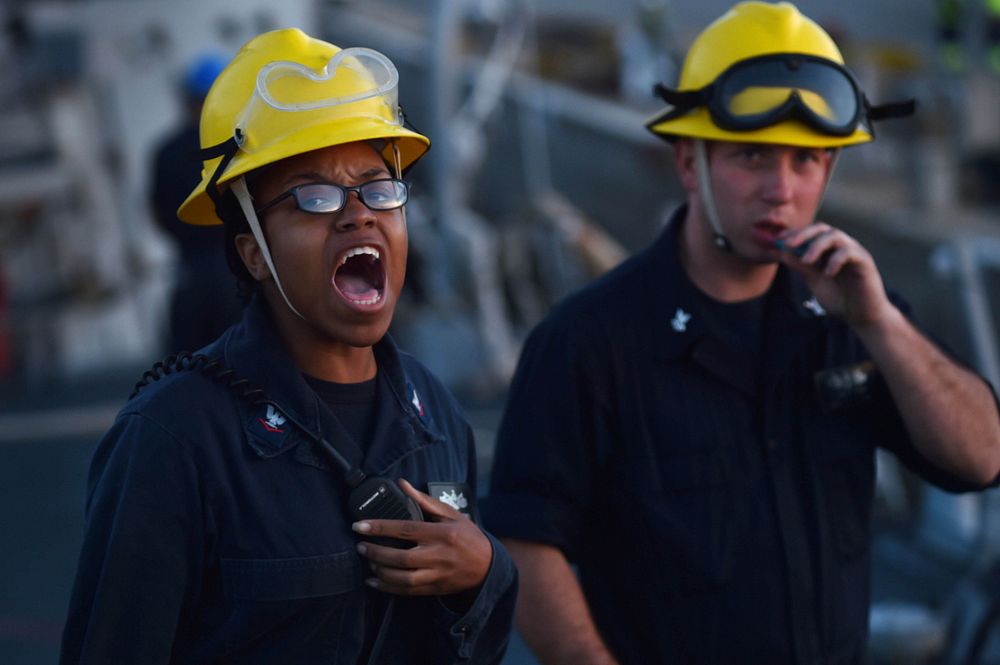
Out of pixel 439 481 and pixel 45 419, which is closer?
pixel 439 481

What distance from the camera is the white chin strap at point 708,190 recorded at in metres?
3.23

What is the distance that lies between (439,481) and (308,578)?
1.15 ft

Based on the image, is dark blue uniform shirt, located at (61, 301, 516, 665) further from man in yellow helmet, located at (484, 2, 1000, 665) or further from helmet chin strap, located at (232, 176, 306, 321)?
man in yellow helmet, located at (484, 2, 1000, 665)

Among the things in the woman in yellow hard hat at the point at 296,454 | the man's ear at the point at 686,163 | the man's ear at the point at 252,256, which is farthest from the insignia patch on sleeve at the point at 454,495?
the man's ear at the point at 686,163

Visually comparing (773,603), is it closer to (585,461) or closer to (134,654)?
(585,461)

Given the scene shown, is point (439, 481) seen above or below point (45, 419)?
above

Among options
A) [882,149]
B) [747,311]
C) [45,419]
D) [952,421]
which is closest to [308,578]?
[747,311]

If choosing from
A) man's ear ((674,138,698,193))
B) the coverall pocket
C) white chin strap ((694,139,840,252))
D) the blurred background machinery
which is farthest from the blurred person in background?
the coverall pocket

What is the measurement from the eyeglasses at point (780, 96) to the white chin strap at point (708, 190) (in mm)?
92

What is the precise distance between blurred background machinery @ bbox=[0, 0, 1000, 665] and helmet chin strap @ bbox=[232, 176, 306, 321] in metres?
3.64

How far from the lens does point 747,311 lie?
10.7 feet

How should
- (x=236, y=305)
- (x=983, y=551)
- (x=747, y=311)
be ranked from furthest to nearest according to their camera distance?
(x=236, y=305), (x=983, y=551), (x=747, y=311)

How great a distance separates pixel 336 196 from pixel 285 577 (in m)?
0.60

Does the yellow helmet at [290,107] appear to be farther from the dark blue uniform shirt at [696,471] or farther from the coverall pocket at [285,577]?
the dark blue uniform shirt at [696,471]
